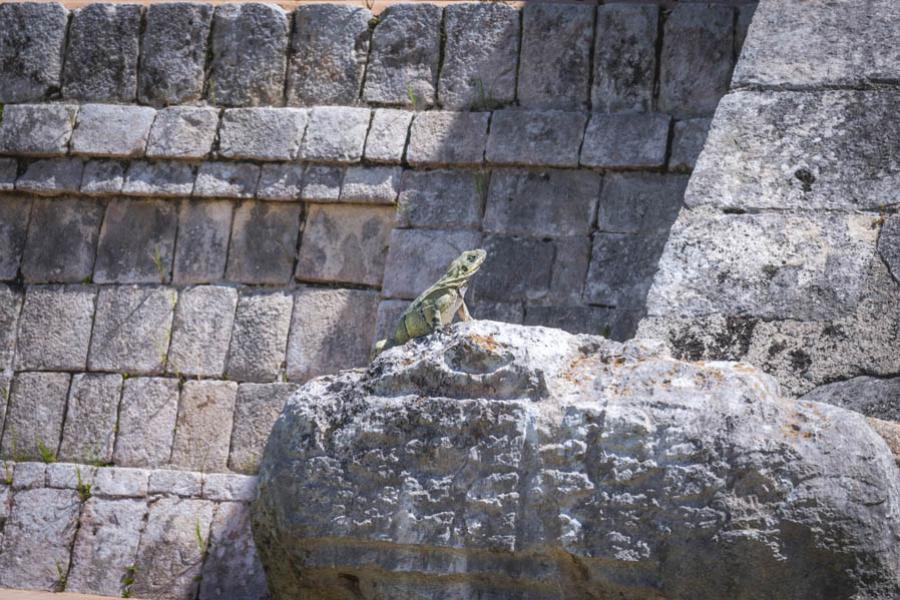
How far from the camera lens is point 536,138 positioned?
8805 mm

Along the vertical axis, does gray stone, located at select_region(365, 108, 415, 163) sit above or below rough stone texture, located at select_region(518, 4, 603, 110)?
below

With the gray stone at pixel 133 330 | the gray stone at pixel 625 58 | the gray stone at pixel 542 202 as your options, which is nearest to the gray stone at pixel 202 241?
the gray stone at pixel 133 330

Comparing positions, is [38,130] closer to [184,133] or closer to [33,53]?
[33,53]

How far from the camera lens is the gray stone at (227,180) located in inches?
366

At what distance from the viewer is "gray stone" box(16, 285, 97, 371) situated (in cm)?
942

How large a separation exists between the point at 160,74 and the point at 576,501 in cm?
635

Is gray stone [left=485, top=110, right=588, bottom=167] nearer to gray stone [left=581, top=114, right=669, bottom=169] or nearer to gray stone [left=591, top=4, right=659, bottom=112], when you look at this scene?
gray stone [left=581, top=114, right=669, bottom=169]

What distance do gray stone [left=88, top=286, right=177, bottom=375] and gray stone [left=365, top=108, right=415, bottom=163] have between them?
5.18 feet

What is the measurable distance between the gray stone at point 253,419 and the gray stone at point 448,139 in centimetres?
162

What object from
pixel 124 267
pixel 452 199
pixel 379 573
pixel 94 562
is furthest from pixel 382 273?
pixel 379 573

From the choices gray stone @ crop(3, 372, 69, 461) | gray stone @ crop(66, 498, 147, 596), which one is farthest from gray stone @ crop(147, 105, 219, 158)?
gray stone @ crop(66, 498, 147, 596)

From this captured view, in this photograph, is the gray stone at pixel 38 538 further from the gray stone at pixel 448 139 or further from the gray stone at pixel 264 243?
the gray stone at pixel 448 139

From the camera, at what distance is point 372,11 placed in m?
9.62

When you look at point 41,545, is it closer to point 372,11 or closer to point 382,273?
point 382,273
